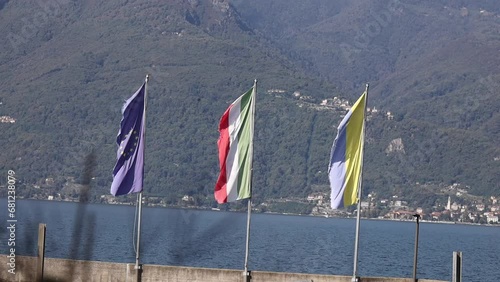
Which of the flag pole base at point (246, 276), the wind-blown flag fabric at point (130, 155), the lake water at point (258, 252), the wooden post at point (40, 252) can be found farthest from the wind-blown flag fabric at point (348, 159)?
the lake water at point (258, 252)

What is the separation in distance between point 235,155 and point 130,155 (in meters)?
2.35

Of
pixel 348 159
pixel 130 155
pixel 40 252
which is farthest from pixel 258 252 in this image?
pixel 40 252

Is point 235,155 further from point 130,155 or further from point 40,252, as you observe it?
point 40,252

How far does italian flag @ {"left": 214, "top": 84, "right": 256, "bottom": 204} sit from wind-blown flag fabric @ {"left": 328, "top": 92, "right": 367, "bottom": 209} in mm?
1911

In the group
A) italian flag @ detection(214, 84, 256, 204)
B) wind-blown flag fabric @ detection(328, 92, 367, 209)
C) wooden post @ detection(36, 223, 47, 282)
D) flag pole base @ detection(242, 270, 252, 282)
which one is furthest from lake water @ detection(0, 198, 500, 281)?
wooden post @ detection(36, 223, 47, 282)

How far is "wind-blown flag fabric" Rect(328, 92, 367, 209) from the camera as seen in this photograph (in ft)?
94.2

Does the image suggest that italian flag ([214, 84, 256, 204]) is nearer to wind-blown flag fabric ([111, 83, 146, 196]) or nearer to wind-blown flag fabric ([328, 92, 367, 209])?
wind-blown flag fabric ([111, 83, 146, 196])

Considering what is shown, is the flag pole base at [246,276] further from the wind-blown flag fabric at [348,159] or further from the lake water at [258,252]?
the lake water at [258,252]

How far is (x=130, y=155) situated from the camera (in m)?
28.8

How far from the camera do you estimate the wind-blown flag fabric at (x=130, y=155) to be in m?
28.7

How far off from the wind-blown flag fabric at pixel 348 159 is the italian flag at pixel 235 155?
6.27 ft

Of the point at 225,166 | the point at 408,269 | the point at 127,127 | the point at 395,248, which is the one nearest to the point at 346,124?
the point at 225,166

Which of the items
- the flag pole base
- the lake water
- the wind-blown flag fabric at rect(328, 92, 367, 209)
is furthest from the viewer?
the lake water

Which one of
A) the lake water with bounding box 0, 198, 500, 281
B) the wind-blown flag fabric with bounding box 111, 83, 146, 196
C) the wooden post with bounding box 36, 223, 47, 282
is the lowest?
the lake water with bounding box 0, 198, 500, 281
